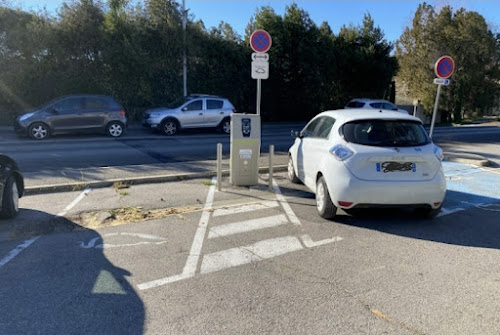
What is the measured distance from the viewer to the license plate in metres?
5.23

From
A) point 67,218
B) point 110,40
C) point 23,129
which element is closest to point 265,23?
point 110,40

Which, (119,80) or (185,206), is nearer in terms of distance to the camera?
(185,206)

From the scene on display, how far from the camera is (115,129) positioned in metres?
15.0

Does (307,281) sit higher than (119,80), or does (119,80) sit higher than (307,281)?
(119,80)

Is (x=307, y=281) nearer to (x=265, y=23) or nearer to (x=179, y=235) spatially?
(x=179, y=235)

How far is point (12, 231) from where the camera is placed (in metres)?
4.97

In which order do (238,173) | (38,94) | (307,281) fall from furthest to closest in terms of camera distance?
1. (38,94)
2. (238,173)
3. (307,281)

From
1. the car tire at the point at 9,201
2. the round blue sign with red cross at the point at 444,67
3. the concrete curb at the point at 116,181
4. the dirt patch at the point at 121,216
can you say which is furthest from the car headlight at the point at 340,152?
the round blue sign with red cross at the point at 444,67

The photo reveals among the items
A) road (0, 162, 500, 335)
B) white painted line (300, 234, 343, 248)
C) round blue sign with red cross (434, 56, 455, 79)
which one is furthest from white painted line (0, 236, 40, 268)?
round blue sign with red cross (434, 56, 455, 79)

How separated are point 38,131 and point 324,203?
11.8 meters

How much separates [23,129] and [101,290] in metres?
12.1

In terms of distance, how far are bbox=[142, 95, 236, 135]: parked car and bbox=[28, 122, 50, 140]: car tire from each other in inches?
147

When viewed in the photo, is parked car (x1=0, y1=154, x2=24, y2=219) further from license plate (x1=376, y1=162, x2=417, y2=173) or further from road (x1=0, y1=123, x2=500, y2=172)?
license plate (x1=376, y1=162, x2=417, y2=173)

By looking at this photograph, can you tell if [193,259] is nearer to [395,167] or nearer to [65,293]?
[65,293]
